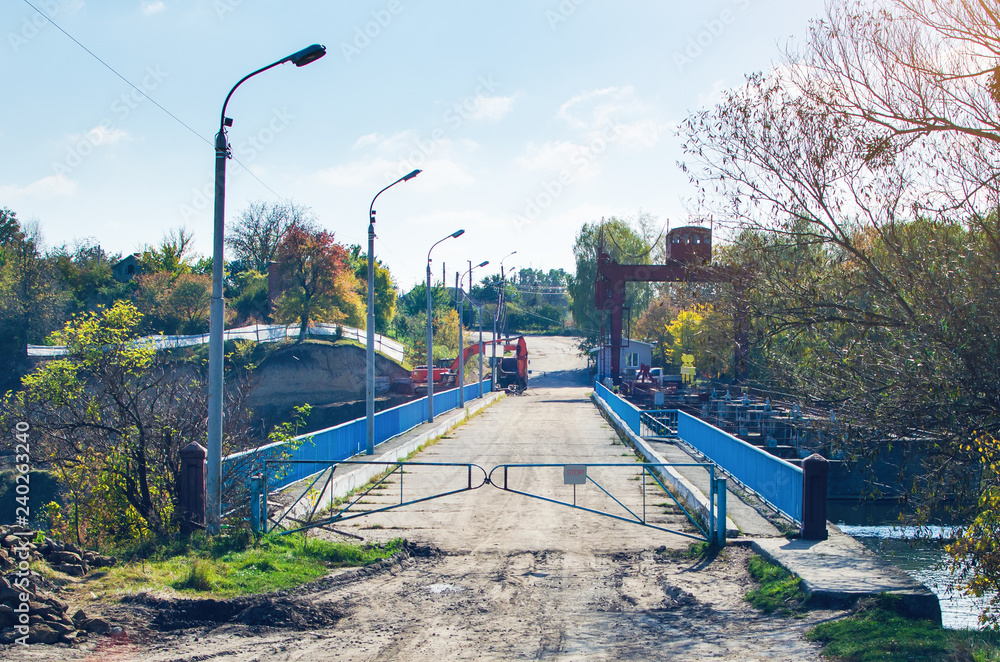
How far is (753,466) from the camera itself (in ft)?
51.4

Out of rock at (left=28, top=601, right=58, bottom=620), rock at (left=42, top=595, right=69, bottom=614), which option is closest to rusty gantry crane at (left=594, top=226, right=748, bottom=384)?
rock at (left=42, top=595, right=69, bottom=614)

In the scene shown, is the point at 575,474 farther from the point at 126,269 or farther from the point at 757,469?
the point at 126,269

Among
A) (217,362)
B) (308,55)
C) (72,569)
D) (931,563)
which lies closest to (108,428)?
(217,362)

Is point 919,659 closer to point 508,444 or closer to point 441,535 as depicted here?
point 441,535

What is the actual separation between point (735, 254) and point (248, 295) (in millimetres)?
64120

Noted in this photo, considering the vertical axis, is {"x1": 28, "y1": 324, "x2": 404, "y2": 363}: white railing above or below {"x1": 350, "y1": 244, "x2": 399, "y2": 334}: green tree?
below

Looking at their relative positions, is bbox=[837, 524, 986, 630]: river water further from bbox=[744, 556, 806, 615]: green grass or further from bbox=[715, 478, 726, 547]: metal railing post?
bbox=[715, 478, 726, 547]: metal railing post

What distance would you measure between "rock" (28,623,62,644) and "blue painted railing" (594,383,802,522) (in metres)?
10.8

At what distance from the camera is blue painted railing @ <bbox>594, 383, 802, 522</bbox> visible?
1285 centimetres

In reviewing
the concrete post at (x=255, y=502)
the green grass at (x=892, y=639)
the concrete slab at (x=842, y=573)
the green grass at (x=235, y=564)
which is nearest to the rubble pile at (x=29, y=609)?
the green grass at (x=235, y=564)

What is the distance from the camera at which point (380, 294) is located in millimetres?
78250

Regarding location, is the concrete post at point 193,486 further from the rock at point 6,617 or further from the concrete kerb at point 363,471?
the rock at point 6,617

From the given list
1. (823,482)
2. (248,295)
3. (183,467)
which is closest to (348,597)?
(183,467)

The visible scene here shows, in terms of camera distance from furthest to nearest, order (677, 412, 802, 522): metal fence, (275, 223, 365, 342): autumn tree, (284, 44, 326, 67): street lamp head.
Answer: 1. (275, 223, 365, 342): autumn tree
2. (677, 412, 802, 522): metal fence
3. (284, 44, 326, 67): street lamp head
